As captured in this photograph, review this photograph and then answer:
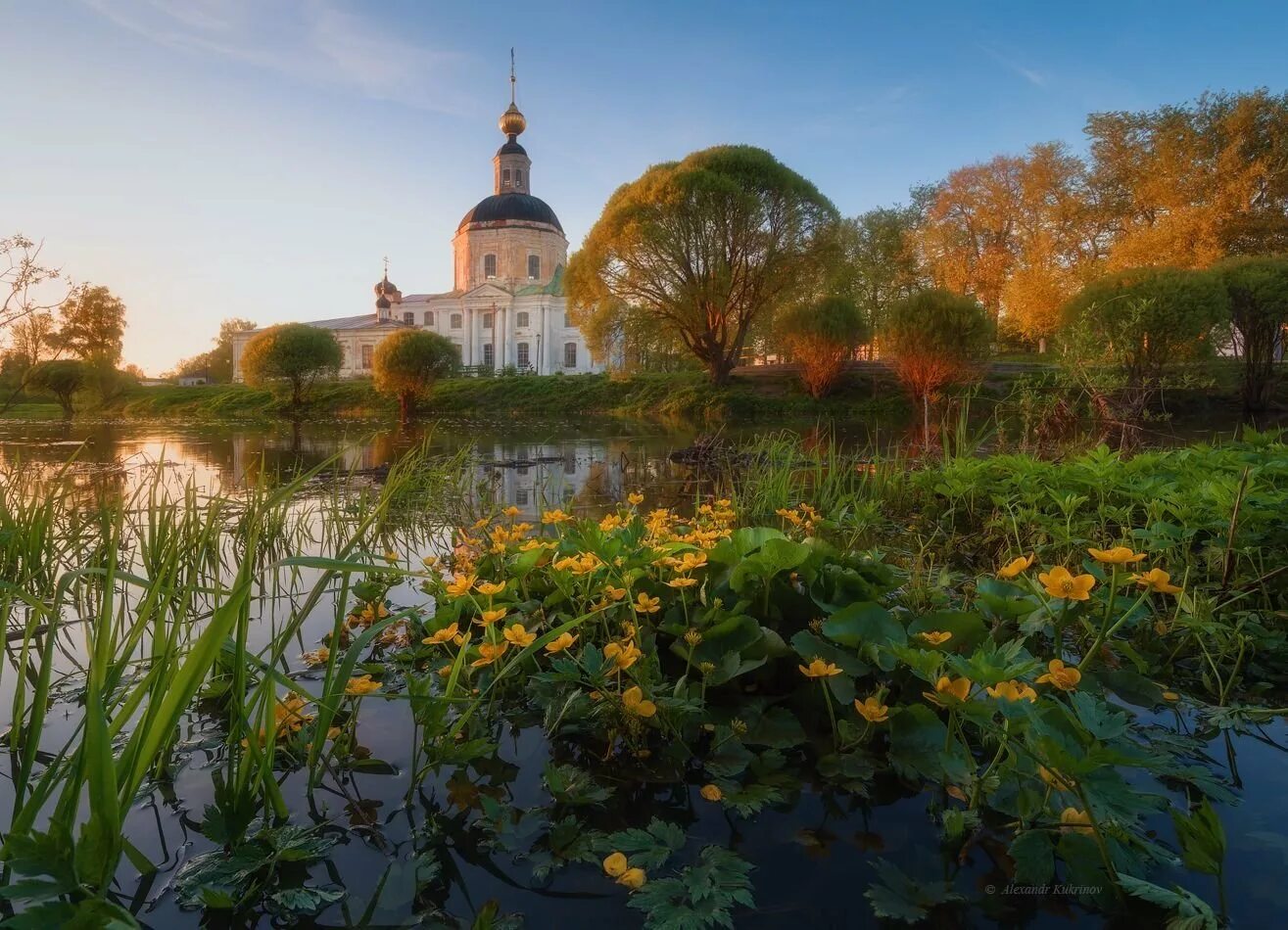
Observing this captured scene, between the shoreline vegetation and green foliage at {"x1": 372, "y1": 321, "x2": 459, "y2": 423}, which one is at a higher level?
green foliage at {"x1": 372, "y1": 321, "x2": 459, "y2": 423}

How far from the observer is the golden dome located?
2192 inches

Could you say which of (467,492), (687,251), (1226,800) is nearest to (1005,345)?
(687,251)

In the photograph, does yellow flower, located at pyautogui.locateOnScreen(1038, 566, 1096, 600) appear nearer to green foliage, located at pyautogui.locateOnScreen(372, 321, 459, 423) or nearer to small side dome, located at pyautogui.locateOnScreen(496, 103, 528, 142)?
green foliage, located at pyautogui.locateOnScreen(372, 321, 459, 423)

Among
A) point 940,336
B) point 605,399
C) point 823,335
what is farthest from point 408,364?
point 940,336

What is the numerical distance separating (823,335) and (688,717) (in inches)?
880

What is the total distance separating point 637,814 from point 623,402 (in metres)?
24.5

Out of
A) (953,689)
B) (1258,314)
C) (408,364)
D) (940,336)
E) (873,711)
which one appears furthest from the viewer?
(408,364)

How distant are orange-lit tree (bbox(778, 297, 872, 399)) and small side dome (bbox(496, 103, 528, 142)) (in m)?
43.3

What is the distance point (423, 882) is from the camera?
1089mm

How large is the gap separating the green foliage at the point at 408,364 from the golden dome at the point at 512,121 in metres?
37.4

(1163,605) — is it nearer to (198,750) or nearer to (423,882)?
(423,882)

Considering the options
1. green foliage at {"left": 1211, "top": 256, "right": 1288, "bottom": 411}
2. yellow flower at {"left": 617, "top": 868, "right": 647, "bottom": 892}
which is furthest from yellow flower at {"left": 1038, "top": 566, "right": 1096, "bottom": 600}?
green foliage at {"left": 1211, "top": 256, "right": 1288, "bottom": 411}

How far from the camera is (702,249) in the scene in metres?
22.6

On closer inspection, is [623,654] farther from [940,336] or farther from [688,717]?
[940,336]
